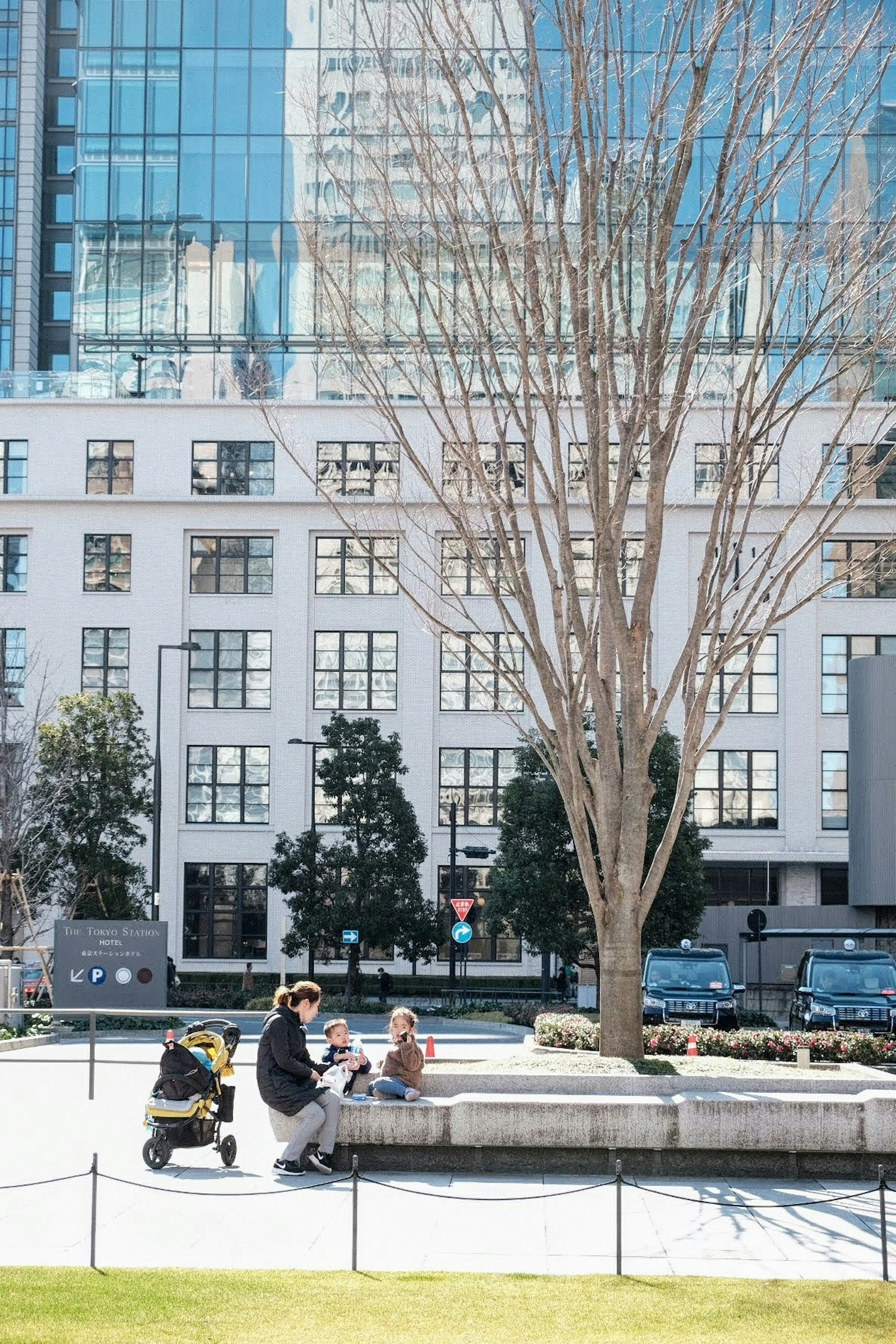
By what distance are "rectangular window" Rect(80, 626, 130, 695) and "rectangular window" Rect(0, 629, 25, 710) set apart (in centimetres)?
209

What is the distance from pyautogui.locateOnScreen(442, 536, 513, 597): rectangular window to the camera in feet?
54.6

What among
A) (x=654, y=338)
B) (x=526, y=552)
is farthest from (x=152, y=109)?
(x=654, y=338)

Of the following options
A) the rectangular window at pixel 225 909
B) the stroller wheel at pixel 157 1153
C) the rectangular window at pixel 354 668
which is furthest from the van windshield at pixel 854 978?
the rectangular window at pixel 225 909

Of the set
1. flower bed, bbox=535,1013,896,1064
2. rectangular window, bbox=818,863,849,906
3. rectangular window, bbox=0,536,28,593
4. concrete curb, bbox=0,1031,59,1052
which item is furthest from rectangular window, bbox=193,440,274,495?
flower bed, bbox=535,1013,896,1064

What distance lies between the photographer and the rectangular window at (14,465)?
201 feet

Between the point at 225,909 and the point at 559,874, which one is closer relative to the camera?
the point at 559,874

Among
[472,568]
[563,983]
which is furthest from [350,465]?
[563,983]

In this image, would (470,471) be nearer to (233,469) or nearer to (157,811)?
(157,811)

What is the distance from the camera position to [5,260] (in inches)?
3883

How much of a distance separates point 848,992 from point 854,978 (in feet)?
1.08

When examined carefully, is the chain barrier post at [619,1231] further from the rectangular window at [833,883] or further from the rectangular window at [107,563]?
the rectangular window at [107,563]

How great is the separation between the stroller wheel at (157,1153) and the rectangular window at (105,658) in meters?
46.5

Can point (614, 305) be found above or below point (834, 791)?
above

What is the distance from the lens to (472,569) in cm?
5541
